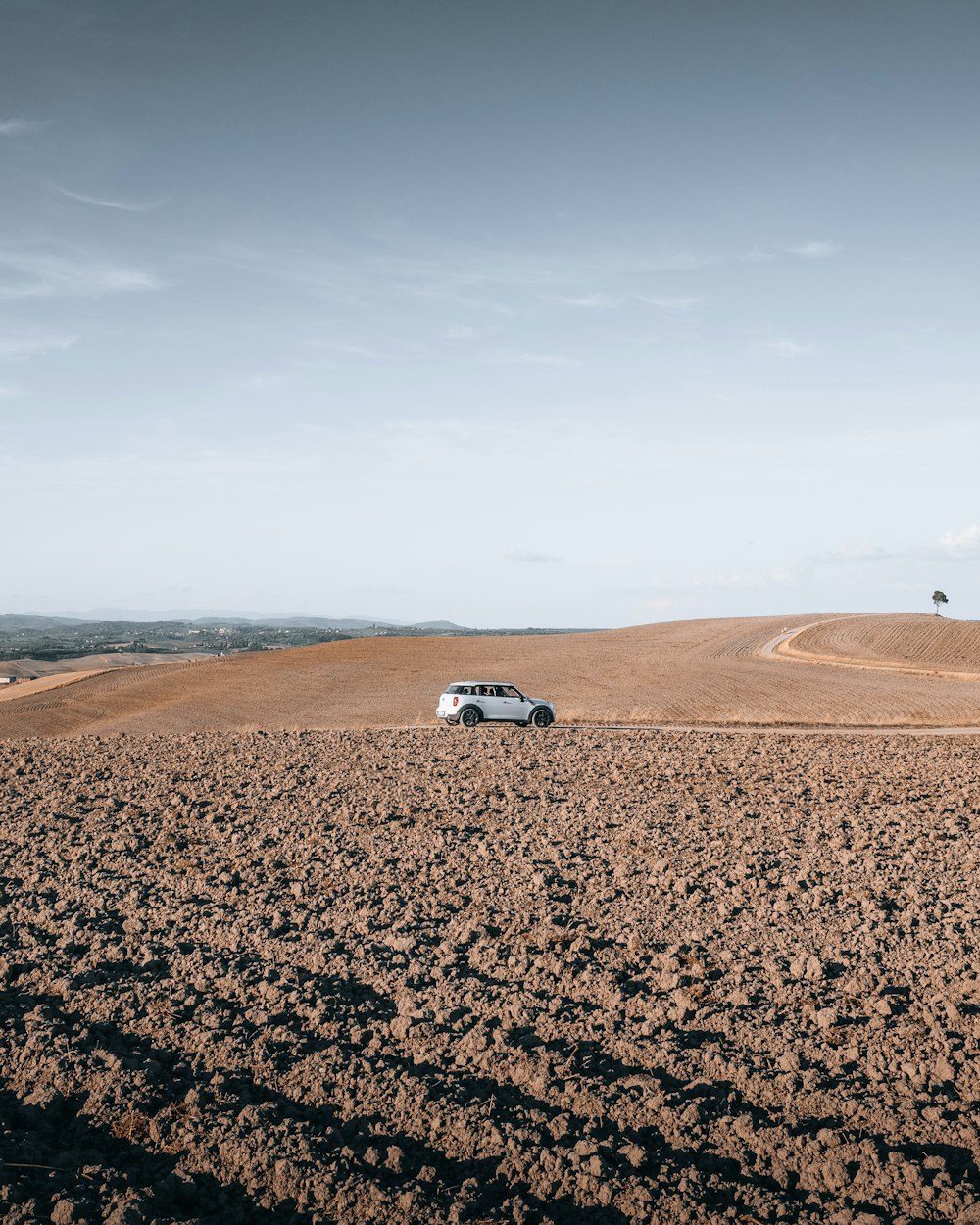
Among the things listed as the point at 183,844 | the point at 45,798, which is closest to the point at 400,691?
the point at 45,798

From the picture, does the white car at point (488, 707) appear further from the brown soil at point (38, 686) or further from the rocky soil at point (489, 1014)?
the brown soil at point (38, 686)

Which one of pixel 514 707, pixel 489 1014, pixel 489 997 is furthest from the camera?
pixel 514 707

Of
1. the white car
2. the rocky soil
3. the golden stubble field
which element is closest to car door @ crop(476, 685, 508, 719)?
the white car

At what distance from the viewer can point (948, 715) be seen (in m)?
38.8

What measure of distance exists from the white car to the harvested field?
136 ft

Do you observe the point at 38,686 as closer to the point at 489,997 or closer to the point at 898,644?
the point at 489,997

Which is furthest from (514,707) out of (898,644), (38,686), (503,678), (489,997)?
(898,644)

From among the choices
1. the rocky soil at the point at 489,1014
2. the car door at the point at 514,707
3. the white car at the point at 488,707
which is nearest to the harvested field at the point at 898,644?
the white car at the point at 488,707

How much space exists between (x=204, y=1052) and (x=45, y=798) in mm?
12154

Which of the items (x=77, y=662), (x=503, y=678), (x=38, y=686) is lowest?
(x=77, y=662)

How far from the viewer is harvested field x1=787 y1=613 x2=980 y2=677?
69188 mm

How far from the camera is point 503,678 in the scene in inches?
2222

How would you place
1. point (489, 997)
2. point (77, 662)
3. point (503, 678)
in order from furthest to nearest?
point (77, 662) → point (503, 678) → point (489, 997)

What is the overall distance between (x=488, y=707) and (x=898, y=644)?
6130 cm
